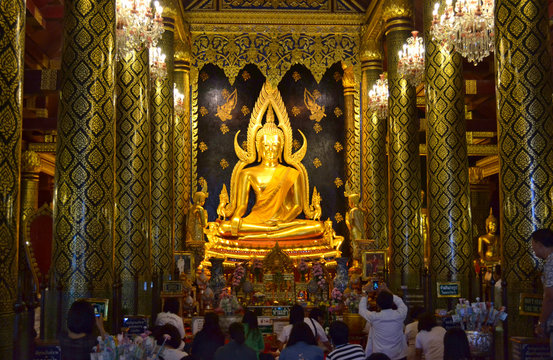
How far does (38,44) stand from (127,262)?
7.51 m

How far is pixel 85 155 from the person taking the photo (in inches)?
247

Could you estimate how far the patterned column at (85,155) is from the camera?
6.17 meters

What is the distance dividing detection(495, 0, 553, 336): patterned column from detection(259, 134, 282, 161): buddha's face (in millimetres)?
9485

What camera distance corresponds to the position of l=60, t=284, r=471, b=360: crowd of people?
3639 millimetres

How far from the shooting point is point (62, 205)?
20.4 feet

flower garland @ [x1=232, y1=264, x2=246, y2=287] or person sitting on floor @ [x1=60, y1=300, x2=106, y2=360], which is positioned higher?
flower garland @ [x1=232, y1=264, x2=246, y2=287]

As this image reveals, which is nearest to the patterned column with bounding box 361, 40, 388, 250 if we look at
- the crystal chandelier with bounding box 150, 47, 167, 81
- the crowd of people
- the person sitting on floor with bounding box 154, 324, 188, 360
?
the crystal chandelier with bounding box 150, 47, 167, 81

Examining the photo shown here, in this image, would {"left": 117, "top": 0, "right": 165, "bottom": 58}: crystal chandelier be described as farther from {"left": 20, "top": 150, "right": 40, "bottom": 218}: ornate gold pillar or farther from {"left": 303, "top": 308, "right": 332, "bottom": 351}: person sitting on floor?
{"left": 20, "top": 150, "right": 40, "bottom": 218}: ornate gold pillar

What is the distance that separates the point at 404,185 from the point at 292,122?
212 inches

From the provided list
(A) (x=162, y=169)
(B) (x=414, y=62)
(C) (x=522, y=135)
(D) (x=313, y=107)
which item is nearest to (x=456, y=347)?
(C) (x=522, y=135)

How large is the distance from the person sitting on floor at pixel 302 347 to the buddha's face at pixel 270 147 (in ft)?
37.4

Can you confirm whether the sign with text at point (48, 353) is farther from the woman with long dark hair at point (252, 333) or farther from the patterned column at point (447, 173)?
Result: the patterned column at point (447, 173)

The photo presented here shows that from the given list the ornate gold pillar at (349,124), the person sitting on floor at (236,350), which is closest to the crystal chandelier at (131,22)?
the person sitting on floor at (236,350)

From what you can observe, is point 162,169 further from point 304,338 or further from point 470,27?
point 304,338
